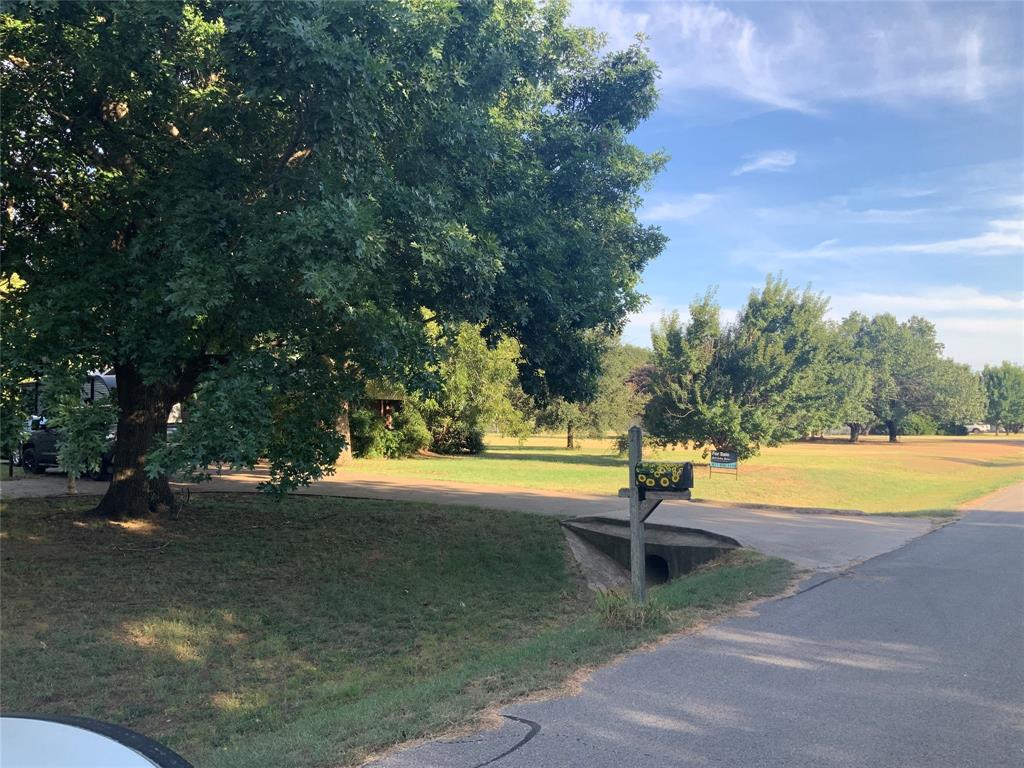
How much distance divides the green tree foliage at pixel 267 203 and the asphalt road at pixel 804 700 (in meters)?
3.89

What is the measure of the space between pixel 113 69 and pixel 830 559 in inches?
441

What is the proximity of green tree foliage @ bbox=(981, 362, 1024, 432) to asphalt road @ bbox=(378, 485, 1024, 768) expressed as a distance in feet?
365

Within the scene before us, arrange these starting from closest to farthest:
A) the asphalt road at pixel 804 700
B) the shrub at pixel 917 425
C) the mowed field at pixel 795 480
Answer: the asphalt road at pixel 804 700 < the mowed field at pixel 795 480 < the shrub at pixel 917 425

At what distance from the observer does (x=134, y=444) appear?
1211 centimetres

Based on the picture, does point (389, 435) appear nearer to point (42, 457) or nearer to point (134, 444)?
point (42, 457)

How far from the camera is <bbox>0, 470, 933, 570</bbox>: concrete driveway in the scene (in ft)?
39.4

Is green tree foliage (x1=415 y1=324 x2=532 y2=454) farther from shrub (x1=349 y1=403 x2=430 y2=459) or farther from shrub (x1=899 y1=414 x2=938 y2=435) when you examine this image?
shrub (x1=899 y1=414 x2=938 y2=435)

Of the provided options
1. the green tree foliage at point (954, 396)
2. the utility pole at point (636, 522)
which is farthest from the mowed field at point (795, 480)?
the green tree foliage at point (954, 396)

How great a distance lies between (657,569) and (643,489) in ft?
22.5

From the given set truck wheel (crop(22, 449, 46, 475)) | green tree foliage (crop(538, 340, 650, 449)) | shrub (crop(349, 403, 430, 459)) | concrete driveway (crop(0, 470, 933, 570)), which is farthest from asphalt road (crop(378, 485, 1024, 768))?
green tree foliage (crop(538, 340, 650, 449))

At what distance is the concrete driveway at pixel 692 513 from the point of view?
12.0 metres

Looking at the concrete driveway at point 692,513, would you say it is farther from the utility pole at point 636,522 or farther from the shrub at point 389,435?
the shrub at point 389,435

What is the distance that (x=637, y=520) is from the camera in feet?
24.6

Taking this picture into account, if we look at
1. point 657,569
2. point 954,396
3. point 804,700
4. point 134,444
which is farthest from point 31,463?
point 954,396
